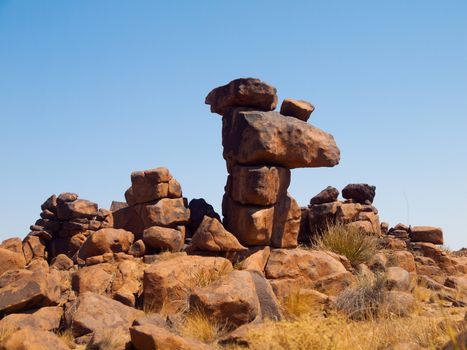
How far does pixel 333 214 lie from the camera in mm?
20094

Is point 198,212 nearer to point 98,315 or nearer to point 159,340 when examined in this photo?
point 98,315

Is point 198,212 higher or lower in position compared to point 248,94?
lower

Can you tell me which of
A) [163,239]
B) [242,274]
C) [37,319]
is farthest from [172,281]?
[163,239]

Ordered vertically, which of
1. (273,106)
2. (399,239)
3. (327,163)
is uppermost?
(273,106)

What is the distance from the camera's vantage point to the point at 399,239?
21.8 metres

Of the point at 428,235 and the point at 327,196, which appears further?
the point at 428,235

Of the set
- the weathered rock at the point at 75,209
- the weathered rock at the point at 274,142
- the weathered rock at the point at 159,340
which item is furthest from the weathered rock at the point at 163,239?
the weathered rock at the point at 75,209

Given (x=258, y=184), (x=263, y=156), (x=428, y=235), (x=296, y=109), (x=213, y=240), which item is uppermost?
(x=296, y=109)

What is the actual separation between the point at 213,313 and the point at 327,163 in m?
7.43

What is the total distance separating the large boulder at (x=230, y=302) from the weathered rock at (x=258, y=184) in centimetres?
460

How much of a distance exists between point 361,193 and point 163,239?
11.1 meters

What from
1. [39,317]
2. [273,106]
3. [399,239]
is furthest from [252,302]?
[399,239]

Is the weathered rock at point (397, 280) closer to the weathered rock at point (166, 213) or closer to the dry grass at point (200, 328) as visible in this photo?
the dry grass at point (200, 328)

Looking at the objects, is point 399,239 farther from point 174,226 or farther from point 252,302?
point 252,302
